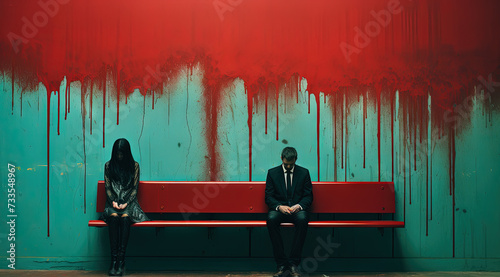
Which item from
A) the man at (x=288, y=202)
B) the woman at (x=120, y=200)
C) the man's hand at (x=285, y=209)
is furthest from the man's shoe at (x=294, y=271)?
the woman at (x=120, y=200)

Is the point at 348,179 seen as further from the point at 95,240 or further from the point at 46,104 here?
the point at 46,104

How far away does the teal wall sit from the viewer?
473 centimetres

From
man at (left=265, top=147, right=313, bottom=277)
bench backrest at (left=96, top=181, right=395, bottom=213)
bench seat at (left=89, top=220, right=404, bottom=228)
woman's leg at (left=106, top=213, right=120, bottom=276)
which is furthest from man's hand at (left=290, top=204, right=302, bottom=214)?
woman's leg at (left=106, top=213, right=120, bottom=276)

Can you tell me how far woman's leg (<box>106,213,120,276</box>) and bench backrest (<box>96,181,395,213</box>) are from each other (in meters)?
0.36

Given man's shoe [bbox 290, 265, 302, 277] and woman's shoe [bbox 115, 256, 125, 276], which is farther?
woman's shoe [bbox 115, 256, 125, 276]

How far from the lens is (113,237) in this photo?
14.1 ft

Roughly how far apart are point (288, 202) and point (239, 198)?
530 millimetres

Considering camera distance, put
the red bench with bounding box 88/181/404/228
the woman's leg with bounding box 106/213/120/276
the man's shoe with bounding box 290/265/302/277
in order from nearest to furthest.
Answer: the man's shoe with bounding box 290/265/302/277, the woman's leg with bounding box 106/213/120/276, the red bench with bounding box 88/181/404/228

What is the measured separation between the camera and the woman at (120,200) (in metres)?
4.30

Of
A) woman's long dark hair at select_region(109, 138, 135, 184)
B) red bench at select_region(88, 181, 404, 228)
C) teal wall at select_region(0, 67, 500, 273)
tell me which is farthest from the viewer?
teal wall at select_region(0, 67, 500, 273)

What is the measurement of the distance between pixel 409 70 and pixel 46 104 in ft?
13.2

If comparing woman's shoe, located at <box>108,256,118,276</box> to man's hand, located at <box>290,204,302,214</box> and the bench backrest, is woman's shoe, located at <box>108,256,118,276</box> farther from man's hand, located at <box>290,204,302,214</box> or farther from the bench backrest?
man's hand, located at <box>290,204,302,214</box>

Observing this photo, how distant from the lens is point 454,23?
4.77 metres

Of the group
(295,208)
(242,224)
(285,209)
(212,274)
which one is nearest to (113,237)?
(212,274)
